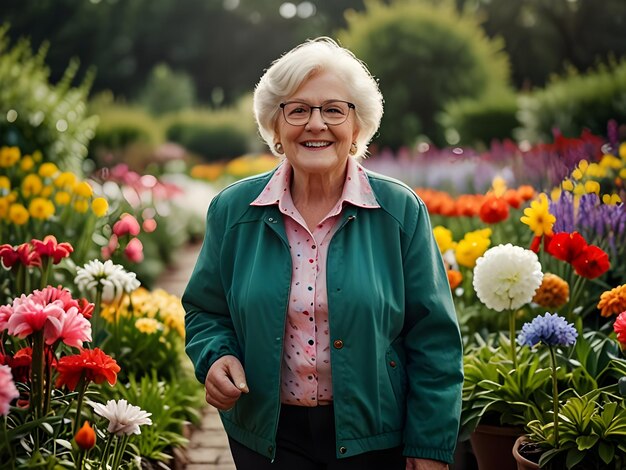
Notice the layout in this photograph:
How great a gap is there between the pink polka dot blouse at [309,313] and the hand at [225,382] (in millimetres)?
131

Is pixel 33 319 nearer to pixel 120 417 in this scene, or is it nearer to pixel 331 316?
pixel 120 417

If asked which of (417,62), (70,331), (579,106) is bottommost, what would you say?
(70,331)

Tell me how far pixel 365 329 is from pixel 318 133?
557 mm

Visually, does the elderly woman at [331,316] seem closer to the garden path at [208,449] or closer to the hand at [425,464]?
the hand at [425,464]

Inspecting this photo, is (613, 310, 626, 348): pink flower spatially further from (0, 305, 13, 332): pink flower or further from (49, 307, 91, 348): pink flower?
(0, 305, 13, 332): pink flower

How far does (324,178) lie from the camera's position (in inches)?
89.3

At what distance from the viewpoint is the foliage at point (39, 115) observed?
21.5ft

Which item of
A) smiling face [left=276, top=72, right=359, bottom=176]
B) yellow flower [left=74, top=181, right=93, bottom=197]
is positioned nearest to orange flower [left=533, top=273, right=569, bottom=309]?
smiling face [left=276, top=72, right=359, bottom=176]

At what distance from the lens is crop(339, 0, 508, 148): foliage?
12.3m

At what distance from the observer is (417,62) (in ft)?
40.7

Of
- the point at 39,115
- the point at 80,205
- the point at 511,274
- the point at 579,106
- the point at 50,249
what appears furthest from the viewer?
the point at 579,106

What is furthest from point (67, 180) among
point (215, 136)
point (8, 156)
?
point (215, 136)

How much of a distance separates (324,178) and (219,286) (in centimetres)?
44

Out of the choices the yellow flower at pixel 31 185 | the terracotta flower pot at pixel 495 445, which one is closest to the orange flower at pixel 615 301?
the terracotta flower pot at pixel 495 445
